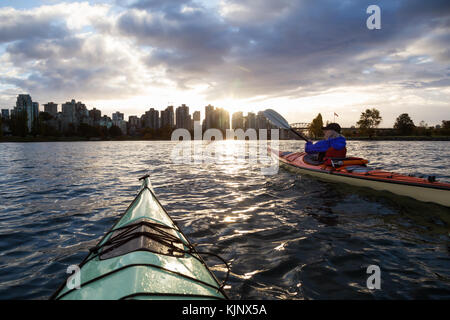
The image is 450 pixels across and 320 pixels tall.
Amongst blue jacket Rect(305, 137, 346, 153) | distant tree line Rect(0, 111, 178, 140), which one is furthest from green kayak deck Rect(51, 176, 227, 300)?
distant tree line Rect(0, 111, 178, 140)

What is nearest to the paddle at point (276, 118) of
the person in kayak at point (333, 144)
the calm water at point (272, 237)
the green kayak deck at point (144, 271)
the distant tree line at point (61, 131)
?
the person in kayak at point (333, 144)

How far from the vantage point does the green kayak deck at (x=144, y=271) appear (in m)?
1.94

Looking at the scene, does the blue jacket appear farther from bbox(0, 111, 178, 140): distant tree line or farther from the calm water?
bbox(0, 111, 178, 140): distant tree line

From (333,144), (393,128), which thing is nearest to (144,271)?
(333,144)

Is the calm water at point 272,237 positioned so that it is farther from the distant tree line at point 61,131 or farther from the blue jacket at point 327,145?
the distant tree line at point 61,131

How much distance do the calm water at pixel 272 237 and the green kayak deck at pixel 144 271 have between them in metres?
0.87

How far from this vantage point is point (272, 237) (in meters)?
4.58

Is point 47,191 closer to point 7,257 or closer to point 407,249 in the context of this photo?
point 7,257

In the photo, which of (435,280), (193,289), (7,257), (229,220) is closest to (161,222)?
(193,289)

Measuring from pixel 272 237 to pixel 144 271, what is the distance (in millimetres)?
2971

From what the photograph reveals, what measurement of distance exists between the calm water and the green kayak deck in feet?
2.84

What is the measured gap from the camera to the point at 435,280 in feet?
10.3
